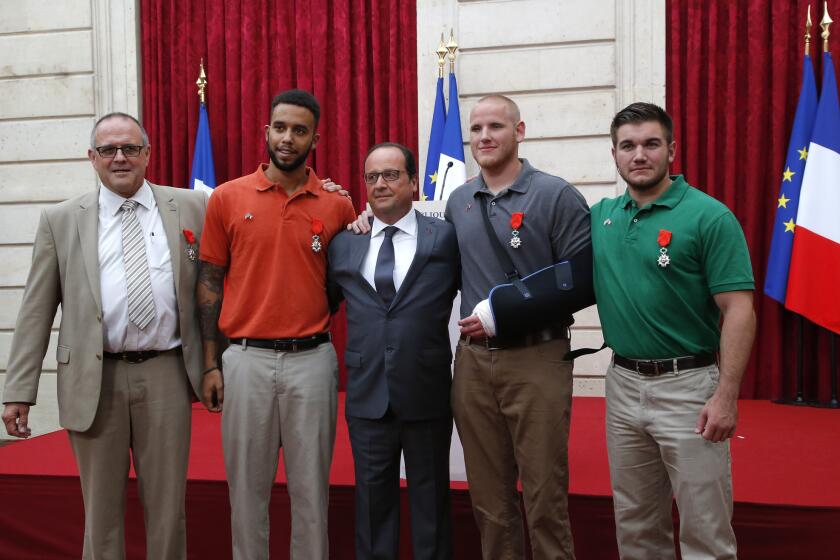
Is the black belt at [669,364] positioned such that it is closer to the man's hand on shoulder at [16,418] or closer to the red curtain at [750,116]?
the man's hand on shoulder at [16,418]

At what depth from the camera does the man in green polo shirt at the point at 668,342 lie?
6.93 ft

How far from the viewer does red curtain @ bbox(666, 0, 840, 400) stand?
497 cm

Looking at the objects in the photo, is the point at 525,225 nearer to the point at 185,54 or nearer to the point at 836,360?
the point at 836,360

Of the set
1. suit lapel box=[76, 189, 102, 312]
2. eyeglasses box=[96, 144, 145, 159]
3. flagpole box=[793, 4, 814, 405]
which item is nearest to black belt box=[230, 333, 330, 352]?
suit lapel box=[76, 189, 102, 312]

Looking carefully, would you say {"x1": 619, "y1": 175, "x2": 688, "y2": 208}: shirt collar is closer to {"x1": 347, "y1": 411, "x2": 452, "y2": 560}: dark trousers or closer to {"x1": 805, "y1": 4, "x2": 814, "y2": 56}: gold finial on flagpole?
{"x1": 347, "y1": 411, "x2": 452, "y2": 560}: dark trousers

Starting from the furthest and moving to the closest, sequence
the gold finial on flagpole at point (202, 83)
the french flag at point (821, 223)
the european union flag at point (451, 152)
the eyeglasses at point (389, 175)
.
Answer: the gold finial on flagpole at point (202, 83) → the european union flag at point (451, 152) → the french flag at point (821, 223) → the eyeglasses at point (389, 175)

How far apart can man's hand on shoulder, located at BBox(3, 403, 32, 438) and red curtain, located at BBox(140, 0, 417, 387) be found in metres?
3.22

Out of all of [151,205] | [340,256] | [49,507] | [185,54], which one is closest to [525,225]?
[340,256]

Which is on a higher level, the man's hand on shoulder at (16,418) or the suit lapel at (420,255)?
the suit lapel at (420,255)

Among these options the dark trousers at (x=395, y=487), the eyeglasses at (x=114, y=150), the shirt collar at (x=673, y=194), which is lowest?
the dark trousers at (x=395, y=487)

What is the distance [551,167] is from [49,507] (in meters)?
3.60

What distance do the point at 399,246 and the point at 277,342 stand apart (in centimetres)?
50

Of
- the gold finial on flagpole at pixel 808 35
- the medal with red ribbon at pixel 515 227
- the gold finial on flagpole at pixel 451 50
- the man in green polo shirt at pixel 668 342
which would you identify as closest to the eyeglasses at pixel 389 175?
the medal with red ribbon at pixel 515 227

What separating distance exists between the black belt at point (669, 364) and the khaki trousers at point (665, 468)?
14 mm
